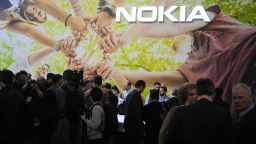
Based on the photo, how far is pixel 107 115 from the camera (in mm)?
5891

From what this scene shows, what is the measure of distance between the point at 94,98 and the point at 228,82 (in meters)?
6.35

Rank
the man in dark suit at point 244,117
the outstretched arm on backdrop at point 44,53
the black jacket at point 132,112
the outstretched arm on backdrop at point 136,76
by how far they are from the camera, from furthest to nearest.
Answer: the outstretched arm on backdrop at point 44,53, the outstretched arm on backdrop at point 136,76, the black jacket at point 132,112, the man in dark suit at point 244,117

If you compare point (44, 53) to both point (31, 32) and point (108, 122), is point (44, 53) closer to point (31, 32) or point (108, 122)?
point (31, 32)

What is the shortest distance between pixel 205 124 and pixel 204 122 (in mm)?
18

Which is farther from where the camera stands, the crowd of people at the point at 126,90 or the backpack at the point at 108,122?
the backpack at the point at 108,122

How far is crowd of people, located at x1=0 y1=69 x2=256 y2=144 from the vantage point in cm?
343

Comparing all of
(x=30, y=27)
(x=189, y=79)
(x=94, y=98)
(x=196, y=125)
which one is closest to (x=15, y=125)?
(x=94, y=98)

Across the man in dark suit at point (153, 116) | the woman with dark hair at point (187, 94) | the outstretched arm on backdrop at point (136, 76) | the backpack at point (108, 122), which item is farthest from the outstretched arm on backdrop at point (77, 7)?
the woman with dark hair at point (187, 94)

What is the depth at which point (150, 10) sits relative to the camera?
40.3 feet

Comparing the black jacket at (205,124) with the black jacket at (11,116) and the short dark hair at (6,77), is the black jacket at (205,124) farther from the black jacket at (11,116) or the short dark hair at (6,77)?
the short dark hair at (6,77)

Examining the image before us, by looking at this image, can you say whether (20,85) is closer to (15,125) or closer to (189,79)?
(15,125)

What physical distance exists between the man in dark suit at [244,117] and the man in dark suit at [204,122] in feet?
0.60

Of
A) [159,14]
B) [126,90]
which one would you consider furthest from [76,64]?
[159,14]

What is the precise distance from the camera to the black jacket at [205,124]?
3383mm
